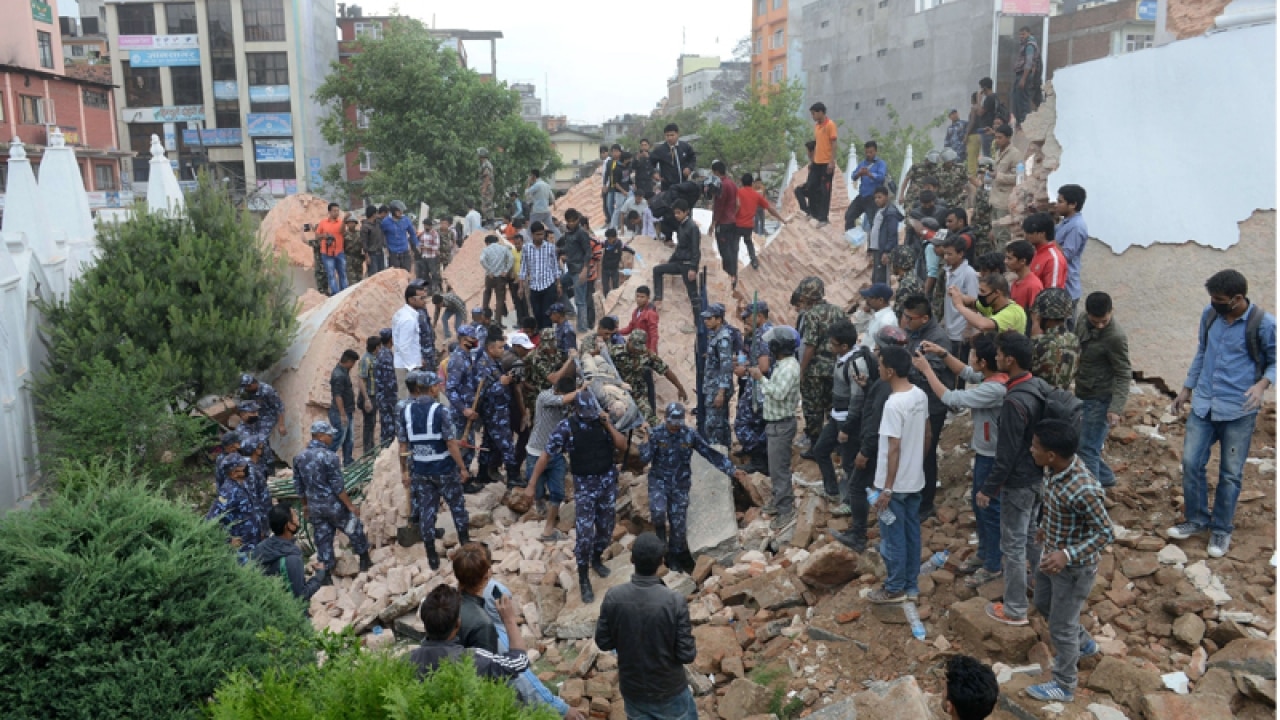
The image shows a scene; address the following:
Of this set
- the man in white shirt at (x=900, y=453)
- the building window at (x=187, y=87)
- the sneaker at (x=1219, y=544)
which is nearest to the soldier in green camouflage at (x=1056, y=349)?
the man in white shirt at (x=900, y=453)

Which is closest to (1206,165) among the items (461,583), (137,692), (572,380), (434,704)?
(572,380)

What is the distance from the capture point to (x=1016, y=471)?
5.36 m

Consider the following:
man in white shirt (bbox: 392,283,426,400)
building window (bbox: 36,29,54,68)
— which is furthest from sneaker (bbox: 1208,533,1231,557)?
building window (bbox: 36,29,54,68)

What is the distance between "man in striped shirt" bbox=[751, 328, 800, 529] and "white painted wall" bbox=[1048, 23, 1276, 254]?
3948 mm

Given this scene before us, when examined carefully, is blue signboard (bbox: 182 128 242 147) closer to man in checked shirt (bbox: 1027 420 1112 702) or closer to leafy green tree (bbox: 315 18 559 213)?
leafy green tree (bbox: 315 18 559 213)

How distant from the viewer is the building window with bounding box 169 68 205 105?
143ft

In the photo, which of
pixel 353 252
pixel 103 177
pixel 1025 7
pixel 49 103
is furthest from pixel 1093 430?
pixel 103 177

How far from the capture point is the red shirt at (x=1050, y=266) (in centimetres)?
725

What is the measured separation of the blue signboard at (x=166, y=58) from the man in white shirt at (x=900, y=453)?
4644 centimetres

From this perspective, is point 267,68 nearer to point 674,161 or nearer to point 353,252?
point 353,252

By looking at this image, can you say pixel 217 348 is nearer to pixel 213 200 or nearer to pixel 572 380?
pixel 213 200

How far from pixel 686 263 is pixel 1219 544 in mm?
7669

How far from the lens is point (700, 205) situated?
2120 cm

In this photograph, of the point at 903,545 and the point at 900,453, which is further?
the point at 903,545
